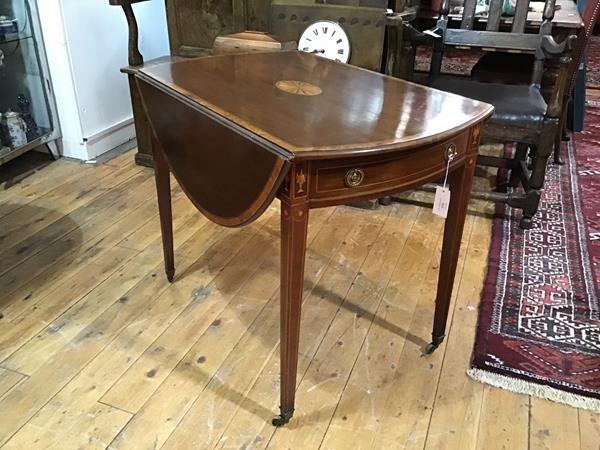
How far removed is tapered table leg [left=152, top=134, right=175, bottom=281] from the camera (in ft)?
5.47

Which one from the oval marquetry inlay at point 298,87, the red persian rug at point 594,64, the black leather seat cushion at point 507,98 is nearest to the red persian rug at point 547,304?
the black leather seat cushion at point 507,98

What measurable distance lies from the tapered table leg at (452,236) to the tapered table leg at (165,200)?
84 cm

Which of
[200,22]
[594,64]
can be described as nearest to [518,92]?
[200,22]

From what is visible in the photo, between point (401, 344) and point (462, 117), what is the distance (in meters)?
0.75

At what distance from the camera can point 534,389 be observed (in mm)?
1485

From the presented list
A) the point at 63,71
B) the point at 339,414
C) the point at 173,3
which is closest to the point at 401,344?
the point at 339,414

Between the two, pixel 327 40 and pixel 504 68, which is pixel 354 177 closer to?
pixel 327 40

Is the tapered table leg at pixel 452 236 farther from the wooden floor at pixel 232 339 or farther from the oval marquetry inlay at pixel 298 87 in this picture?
the oval marquetry inlay at pixel 298 87

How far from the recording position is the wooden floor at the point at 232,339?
136 centimetres

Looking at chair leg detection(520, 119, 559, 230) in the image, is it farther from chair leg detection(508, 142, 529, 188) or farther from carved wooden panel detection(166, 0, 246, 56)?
carved wooden panel detection(166, 0, 246, 56)

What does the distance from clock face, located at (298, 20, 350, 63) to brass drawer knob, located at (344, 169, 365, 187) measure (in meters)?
1.38

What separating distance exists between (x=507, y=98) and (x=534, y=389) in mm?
1228

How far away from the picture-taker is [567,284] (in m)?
1.95

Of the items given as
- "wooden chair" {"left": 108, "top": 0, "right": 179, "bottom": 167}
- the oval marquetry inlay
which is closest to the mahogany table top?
the oval marquetry inlay
